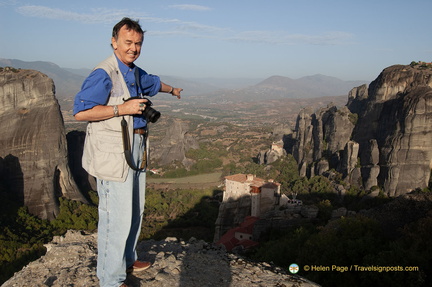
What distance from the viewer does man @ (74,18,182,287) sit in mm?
3473

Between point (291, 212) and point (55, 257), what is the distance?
52.8 ft

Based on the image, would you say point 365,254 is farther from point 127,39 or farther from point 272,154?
point 272,154

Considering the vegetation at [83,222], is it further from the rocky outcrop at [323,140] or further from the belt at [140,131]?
the belt at [140,131]

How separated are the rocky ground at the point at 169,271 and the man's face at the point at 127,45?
2688mm

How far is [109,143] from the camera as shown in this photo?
3629 mm

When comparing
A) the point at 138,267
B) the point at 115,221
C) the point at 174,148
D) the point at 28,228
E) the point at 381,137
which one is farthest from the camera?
the point at 174,148

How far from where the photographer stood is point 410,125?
32.3 m

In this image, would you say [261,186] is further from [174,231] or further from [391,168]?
[391,168]

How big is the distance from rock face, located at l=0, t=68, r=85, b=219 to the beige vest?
3026 cm

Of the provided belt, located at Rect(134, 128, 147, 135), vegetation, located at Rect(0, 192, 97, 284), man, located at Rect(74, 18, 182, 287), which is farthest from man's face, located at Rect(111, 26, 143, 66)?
vegetation, located at Rect(0, 192, 97, 284)

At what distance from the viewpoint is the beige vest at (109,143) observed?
3605mm

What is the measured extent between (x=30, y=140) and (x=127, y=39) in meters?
31.6

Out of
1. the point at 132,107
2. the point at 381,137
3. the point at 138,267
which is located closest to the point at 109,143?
the point at 132,107

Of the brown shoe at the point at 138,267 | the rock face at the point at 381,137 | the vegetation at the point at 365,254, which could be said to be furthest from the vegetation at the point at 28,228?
the rock face at the point at 381,137
